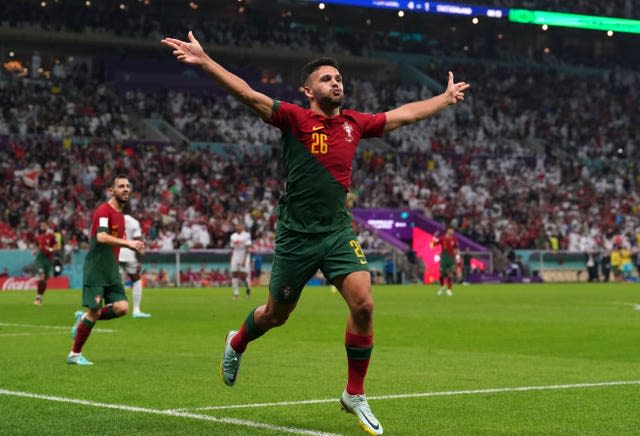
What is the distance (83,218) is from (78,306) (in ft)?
51.8

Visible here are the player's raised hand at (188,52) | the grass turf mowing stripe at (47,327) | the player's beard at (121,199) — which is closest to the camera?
the player's raised hand at (188,52)

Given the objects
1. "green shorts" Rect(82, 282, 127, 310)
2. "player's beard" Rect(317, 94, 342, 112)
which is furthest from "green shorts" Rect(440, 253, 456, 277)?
"player's beard" Rect(317, 94, 342, 112)

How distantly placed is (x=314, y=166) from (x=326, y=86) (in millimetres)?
605

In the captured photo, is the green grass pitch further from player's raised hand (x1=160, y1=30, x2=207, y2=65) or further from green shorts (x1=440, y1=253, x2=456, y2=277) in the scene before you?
green shorts (x1=440, y1=253, x2=456, y2=277)

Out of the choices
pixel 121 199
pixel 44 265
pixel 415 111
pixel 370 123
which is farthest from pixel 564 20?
pixel 370 123

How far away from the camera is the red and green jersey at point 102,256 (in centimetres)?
Answer: 1333

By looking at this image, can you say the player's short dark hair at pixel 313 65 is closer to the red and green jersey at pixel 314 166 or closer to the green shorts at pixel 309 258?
the red and green jersey at pixel 314 166

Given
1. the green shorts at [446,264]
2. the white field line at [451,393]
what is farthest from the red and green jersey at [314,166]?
the green shorts at [446,264]

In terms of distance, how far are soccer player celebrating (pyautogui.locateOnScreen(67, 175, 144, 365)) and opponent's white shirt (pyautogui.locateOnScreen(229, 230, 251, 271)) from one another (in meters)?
17.7

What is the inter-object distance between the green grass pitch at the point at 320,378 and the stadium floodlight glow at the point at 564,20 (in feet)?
127

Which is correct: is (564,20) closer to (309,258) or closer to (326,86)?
(326,86)

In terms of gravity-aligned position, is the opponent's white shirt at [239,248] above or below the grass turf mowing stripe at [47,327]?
above

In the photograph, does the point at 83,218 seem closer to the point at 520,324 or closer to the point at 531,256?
the point at 531,256

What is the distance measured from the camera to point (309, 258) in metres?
8.23
